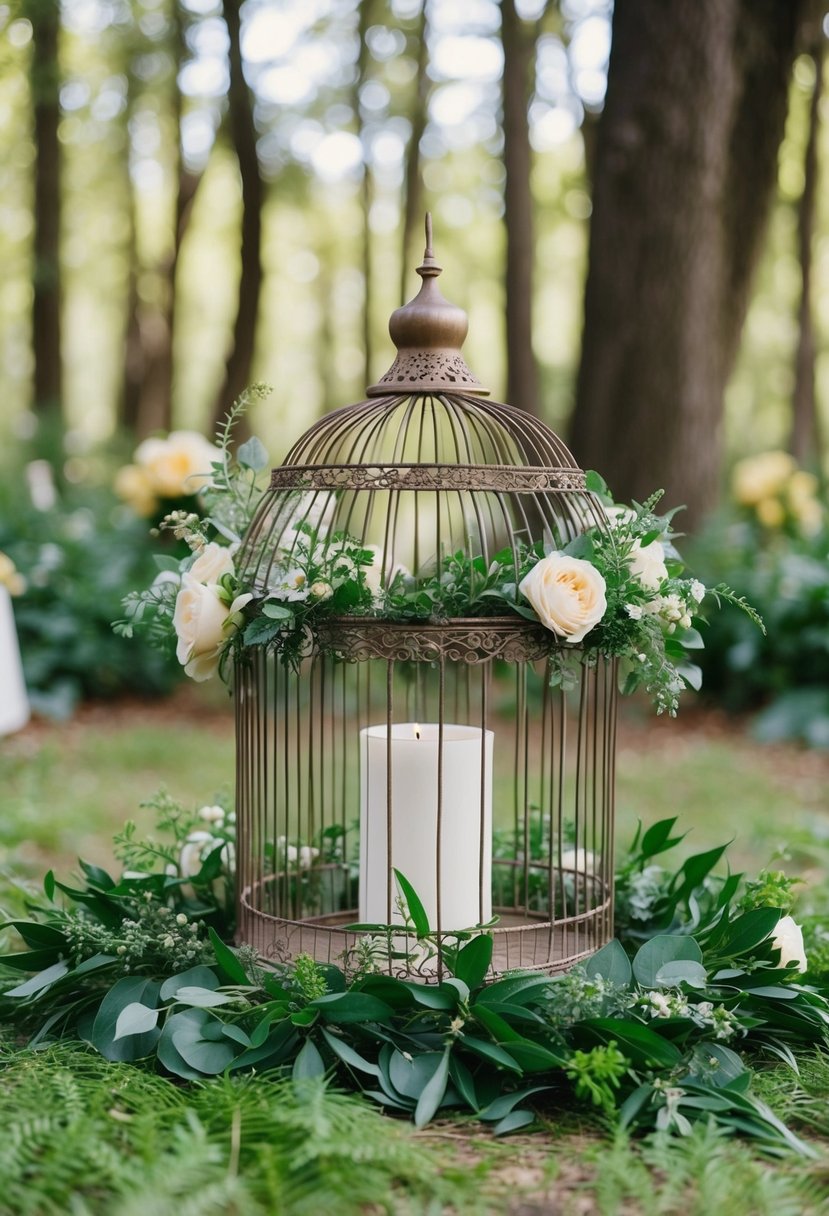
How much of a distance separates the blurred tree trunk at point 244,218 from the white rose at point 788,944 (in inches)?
361

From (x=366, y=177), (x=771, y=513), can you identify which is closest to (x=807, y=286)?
(x=366, y=177)

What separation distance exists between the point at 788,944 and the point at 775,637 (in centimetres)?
495

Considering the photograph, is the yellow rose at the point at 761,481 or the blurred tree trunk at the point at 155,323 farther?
the blurred tree trunk at the point at 155,323

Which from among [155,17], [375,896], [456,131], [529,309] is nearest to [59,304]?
[155,17]

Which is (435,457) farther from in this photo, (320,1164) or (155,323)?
(155,323)

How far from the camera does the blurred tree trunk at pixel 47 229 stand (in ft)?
37.9

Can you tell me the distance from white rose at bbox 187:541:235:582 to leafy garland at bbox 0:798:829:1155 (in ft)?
2.53

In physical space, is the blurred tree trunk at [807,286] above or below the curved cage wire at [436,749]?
above

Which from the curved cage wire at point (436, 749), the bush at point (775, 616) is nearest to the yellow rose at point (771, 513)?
the bush at point (775, 616)

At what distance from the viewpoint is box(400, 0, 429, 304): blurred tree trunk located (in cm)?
1427

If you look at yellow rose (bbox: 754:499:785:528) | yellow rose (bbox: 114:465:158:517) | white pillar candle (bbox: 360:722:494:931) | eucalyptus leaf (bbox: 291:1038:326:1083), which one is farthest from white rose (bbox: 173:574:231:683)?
yellow rose (bbox: 754:499:785:528)

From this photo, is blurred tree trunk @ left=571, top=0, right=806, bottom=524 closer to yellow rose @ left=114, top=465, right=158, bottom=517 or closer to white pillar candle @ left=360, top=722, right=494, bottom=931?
yellow rose @ left=114, top=465, right=158, bottom=517

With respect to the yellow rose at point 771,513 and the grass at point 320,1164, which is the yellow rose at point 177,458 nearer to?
the yellow rose at point 771,513

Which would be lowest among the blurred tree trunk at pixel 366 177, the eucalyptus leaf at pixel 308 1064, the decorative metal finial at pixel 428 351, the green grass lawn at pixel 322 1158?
the green grass lawn at pixel 322 1158
